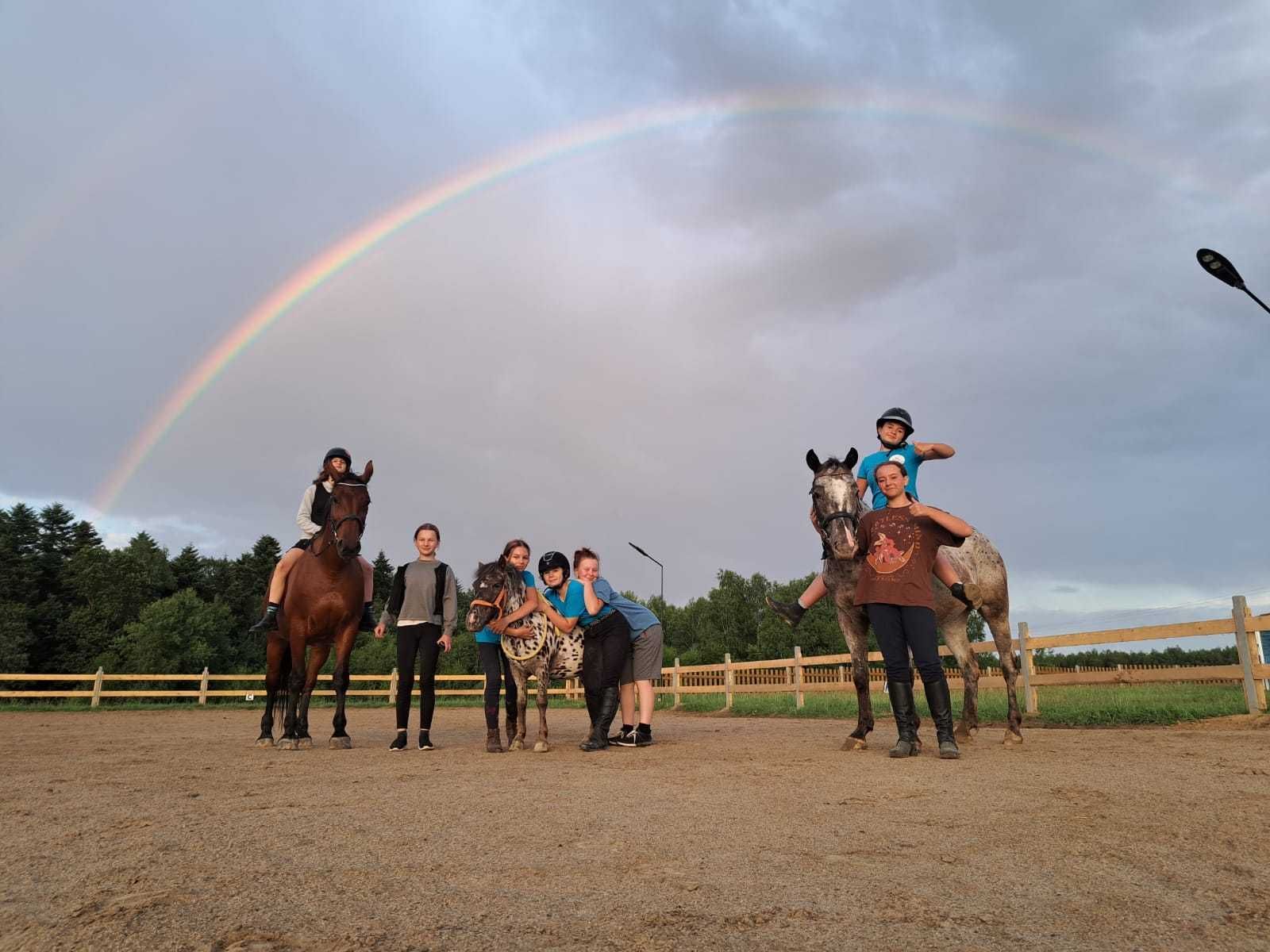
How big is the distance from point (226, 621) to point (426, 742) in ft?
205

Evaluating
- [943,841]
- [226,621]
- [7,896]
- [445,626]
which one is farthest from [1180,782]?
[226,621]

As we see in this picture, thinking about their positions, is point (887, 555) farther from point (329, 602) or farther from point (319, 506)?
point (319, 506)

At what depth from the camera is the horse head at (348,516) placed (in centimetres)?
789

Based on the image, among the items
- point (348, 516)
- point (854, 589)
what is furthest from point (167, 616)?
point (854, 589)

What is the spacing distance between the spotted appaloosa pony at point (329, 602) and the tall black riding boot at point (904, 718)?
17.4 feet

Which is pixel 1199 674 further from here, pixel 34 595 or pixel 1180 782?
pixel 34 595

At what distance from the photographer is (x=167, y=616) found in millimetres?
56219

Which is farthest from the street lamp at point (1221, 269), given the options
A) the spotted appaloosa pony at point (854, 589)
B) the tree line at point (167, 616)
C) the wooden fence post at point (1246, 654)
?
the tree line at point (167, 616)

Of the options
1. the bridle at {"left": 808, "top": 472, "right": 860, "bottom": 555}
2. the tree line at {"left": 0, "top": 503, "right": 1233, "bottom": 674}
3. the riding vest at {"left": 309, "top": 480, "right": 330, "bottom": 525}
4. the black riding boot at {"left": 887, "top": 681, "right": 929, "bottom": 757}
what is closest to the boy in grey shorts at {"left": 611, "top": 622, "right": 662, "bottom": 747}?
the bridle at {"left": 808, "top": 472, "right": 860, "bottom": 555}

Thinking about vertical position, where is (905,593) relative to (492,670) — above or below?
above

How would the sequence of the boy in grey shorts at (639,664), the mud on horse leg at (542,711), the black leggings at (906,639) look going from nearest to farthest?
the black leggings at (906,639) < the mud on horse leg at (542,711) < the boy in grey shorts at (639,664)

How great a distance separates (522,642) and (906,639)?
3.54 meters

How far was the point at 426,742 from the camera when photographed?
315 inches

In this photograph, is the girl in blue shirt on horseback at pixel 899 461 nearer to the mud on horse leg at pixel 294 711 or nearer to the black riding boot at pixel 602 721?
the black riding boot at pixel 602 721
